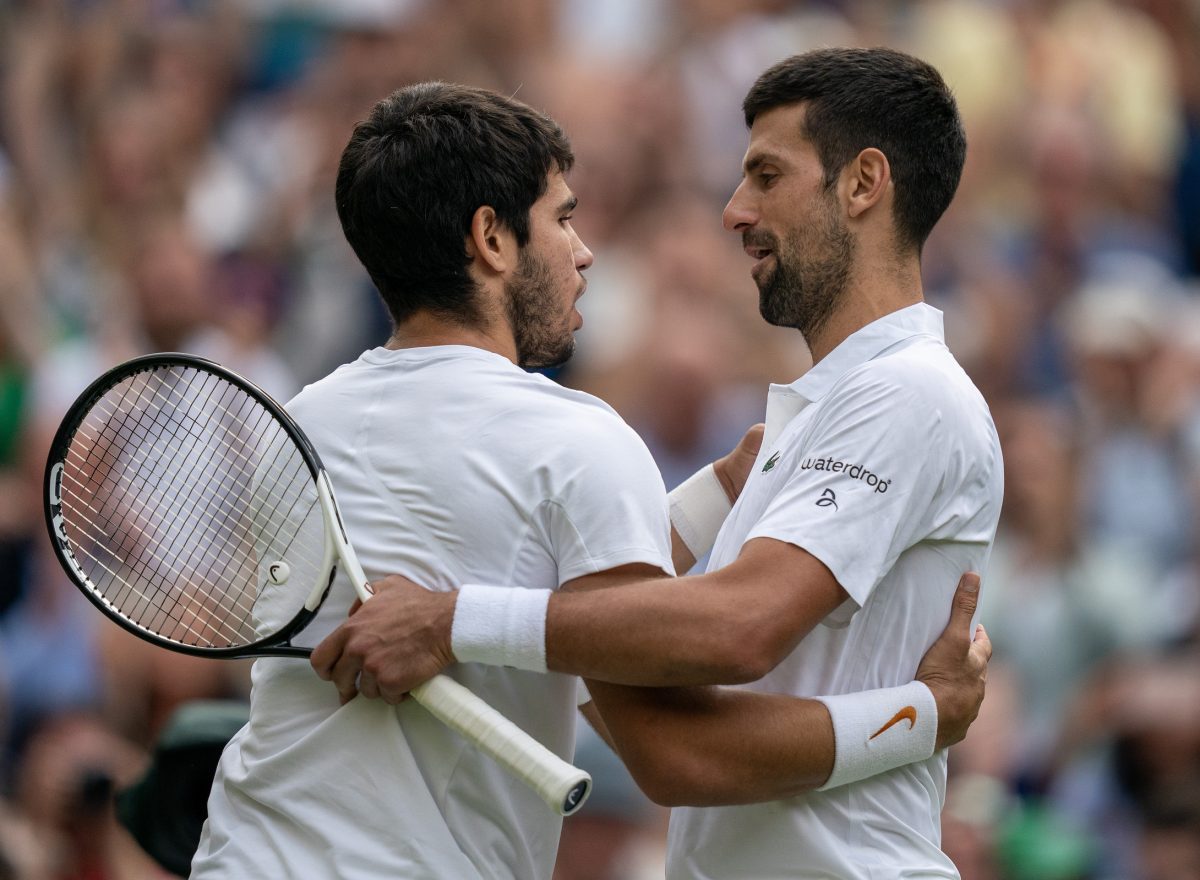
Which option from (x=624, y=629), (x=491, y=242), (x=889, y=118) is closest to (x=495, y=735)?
(x=624, y=629)

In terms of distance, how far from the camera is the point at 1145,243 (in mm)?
8648

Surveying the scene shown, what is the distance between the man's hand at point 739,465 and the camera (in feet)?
12.9

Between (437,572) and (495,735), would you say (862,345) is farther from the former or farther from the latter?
(495,735)

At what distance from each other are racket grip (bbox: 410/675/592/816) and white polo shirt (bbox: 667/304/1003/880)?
470mm

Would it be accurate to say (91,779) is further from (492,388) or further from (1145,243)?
(1145,243)

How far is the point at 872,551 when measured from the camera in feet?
10.5

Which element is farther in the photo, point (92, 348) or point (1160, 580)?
point (92, 348)

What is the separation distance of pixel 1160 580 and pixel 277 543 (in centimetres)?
469

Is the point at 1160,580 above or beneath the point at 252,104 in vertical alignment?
beneath

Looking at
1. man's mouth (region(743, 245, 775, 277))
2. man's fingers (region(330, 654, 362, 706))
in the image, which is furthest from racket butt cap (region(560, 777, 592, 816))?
man's mouth (region(743, 245, 775, 277))

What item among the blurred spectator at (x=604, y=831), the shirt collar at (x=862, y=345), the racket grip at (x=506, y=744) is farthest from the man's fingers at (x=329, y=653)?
the blurred spectator at (x=604, y=831)

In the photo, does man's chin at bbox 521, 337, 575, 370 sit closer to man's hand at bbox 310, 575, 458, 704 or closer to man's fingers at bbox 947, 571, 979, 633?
man's hand at bbox 310, 575, 458, 704

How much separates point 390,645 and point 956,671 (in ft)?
3.42

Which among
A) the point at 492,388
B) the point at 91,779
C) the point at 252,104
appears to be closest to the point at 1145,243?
the point at 252,104
